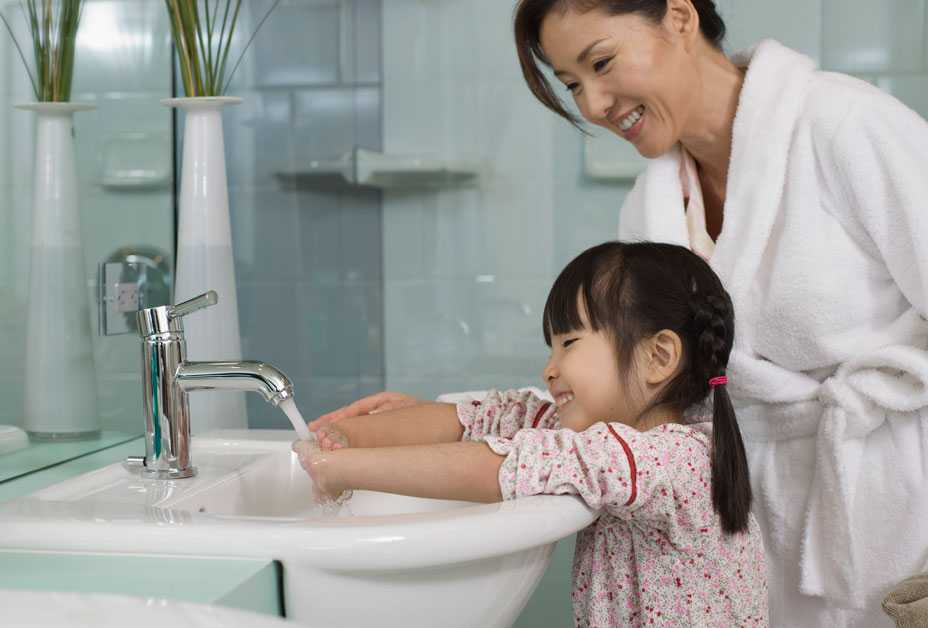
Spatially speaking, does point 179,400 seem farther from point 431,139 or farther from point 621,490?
point 431,139

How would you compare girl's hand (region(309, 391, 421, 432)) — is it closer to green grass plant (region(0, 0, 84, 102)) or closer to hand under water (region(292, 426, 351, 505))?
hand under water (region(292, 426, 351, 505))

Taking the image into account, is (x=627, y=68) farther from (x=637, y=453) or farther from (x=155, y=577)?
(x=155, y=577)

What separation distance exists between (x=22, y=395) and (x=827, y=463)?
3.17 ft

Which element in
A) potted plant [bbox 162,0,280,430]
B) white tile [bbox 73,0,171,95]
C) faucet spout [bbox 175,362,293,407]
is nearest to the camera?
faucet spout [bbox 175,362,293,407]

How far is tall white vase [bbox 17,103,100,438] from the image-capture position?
4.25ft

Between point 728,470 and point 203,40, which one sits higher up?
point 203,40

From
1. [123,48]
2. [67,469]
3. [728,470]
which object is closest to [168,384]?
[67,469]

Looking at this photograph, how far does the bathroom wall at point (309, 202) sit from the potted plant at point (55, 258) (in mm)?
607

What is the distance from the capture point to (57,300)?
1.35 m

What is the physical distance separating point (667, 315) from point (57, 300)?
2.58 feet

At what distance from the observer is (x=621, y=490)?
932mm

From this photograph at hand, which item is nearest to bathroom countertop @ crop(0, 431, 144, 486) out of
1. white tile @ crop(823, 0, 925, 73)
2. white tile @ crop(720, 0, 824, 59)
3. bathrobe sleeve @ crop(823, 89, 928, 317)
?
bathrobe sleeve @ crop(823, 89, 928, 317)

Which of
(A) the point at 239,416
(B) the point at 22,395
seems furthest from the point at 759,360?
(B) the point at 22,395

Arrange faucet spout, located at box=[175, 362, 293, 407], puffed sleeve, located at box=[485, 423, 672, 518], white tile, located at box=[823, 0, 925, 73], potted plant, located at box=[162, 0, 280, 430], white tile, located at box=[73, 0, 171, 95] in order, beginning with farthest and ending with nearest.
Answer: white tile, located at box=[823, 0, 925, 73] → potted plant, located at box=[162, 0, 280, 430] → white tile, located at box=[73, 0, 171, 95] → faucet spout, located at box=[175, 362, 293, 407] → puffed sleeve, located at box=[485, 423, 672, 518]
